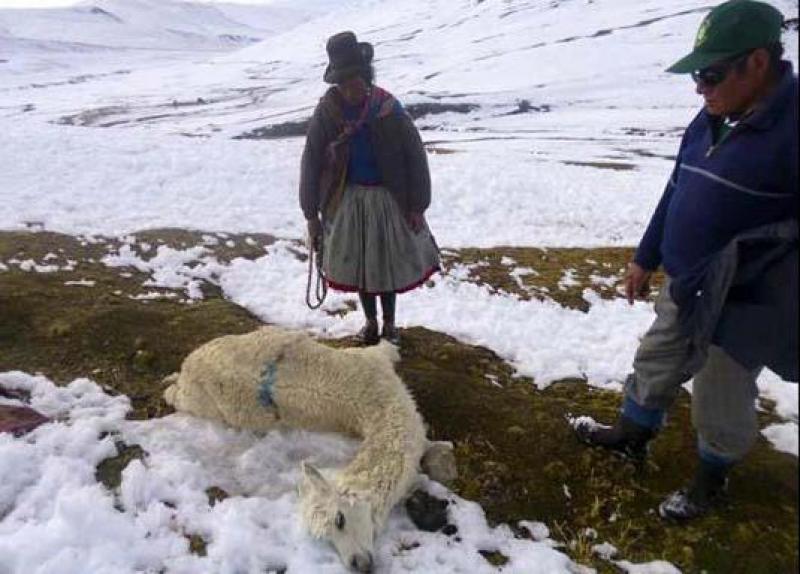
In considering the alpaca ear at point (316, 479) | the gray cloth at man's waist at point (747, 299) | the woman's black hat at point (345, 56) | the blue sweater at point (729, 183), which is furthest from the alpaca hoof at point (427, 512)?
the woman's black hat at point (345, 56)

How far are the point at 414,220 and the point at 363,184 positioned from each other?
1.92ft

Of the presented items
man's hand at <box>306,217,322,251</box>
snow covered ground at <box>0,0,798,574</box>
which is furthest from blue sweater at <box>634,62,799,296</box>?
man's hand at <box>306,217,322,251</box>

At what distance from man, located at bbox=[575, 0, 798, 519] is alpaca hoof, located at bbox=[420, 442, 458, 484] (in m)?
1.46

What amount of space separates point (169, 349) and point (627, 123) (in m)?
58.0

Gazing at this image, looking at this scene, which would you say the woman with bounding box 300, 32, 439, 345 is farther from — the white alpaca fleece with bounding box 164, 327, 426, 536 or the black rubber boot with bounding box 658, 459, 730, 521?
the black rubber boot with bounding box 658, 459, 730, 521

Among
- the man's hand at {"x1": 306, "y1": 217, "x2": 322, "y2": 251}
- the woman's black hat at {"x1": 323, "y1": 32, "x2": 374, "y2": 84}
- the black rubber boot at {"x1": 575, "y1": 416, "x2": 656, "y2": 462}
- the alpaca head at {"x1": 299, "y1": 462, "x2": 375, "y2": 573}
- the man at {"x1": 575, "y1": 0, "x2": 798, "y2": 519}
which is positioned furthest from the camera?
the man's hand at {"x1": 306, "y1": 217, "x2": 322, "y2": 251}

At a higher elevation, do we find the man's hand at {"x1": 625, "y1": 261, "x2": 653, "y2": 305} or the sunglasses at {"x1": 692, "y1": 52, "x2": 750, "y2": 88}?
the sunglasses at {"x1": 692, "y1": 52, "x2": 750, "y2": 88}

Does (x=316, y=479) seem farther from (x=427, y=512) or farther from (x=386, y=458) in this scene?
(x=427, y=512)

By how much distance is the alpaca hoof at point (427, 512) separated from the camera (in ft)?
14.9

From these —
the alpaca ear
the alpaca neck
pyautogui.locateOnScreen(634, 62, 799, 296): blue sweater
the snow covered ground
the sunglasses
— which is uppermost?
the sunglasses

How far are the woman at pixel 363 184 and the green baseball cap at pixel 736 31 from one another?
3.04m

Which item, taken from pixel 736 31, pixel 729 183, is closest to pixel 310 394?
pixel 729 183

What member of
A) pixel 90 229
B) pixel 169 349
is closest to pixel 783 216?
pixel 169 349

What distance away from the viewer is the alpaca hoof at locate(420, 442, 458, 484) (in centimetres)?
497
